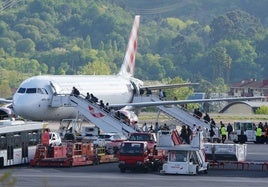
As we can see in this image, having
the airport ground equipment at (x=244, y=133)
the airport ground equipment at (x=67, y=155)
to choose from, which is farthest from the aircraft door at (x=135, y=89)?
the airport ground equipment at (x=67, y=155)

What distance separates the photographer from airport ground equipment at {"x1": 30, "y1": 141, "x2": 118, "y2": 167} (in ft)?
188

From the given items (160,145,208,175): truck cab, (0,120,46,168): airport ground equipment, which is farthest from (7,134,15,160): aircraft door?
(160,145,208,175): truck cab

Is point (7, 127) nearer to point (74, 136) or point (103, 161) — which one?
point (103, 161)

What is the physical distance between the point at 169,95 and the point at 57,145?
11885 cm

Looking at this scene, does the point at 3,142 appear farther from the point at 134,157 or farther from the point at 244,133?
the point at 244,133

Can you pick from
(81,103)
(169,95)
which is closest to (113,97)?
(81,103)

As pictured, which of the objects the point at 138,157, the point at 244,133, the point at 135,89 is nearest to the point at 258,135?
the point at 244,133

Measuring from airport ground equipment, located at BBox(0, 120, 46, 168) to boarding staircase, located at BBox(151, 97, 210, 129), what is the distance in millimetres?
24909

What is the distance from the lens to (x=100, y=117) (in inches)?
2840

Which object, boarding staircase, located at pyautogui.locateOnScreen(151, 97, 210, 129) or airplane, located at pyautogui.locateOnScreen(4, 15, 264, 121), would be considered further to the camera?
boarding staircase, located at pyautogui.locateOnScreen(151, 97, 210, 129)

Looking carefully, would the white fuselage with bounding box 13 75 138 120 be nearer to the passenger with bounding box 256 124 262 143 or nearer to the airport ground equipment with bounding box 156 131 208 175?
the passenger with bounding box 256 124 262 143

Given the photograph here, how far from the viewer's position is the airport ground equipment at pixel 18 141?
55.6 m

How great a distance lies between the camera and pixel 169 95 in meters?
179

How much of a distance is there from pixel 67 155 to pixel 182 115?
2784cm
